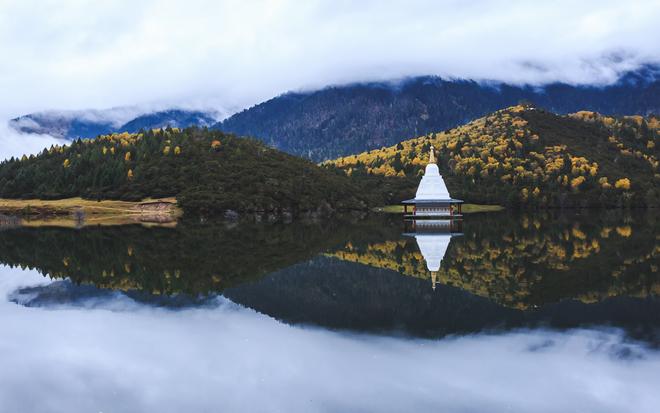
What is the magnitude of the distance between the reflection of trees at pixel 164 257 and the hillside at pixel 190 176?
46.6 metres

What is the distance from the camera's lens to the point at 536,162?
13888cm

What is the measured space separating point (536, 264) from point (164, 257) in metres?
22.1

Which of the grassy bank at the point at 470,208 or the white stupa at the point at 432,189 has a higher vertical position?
the white stupa at the point at 432,189

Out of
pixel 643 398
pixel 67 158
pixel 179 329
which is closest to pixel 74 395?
pixel 179 329

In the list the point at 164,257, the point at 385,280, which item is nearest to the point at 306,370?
the point at 385,280

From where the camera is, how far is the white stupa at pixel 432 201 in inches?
3755

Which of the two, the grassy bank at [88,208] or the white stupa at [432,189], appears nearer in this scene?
the grassy bank at [88,208]

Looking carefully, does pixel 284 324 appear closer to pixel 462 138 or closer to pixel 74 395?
pixel 74 395

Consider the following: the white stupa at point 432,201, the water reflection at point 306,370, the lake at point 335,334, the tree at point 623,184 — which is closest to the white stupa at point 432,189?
the white stupa at point 432,201

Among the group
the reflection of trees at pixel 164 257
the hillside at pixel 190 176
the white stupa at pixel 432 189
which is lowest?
the reflection of trees at pixel 164 257

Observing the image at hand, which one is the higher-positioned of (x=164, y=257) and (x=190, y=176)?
(x=190, y=176)

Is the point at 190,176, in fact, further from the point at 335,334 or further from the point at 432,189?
the point at 335,334

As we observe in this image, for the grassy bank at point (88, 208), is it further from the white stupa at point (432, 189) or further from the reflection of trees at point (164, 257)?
the reflection of trees at point (164, 257)

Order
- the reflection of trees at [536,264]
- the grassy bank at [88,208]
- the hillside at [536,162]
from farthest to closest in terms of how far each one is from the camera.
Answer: the hillside at [536,162]
the grassy bank at [88,208]
the reflection of trees at [536,264]
